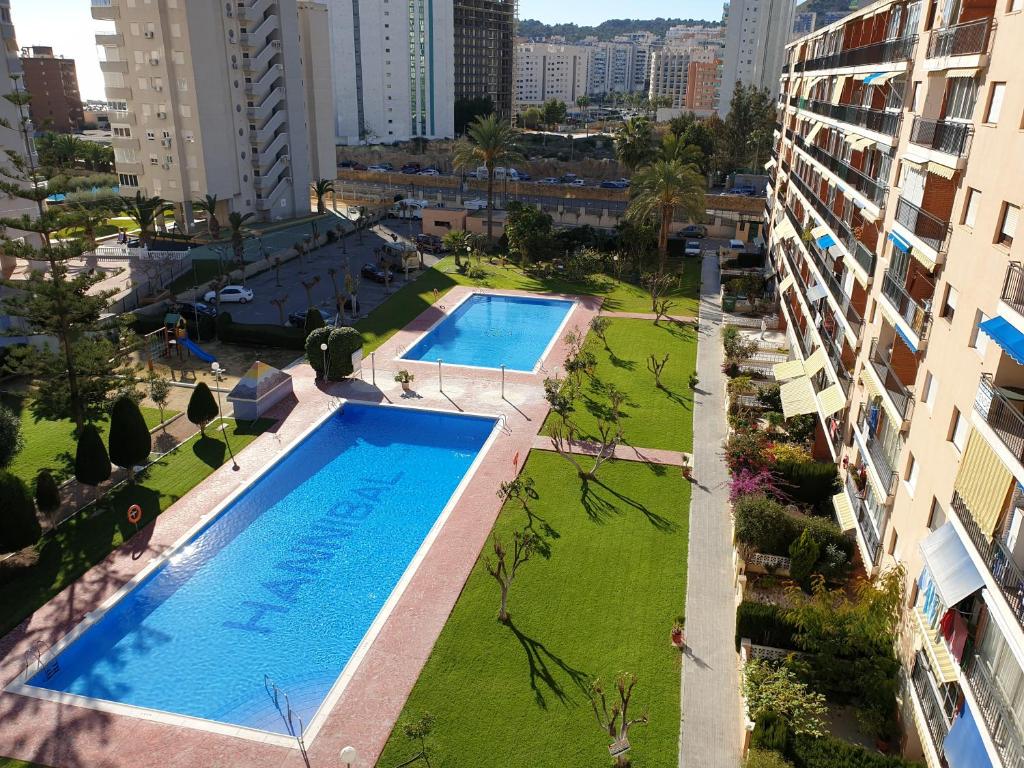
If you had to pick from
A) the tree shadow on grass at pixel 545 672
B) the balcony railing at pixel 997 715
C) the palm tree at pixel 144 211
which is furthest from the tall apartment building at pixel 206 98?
the balcony railing at pixel 997 715

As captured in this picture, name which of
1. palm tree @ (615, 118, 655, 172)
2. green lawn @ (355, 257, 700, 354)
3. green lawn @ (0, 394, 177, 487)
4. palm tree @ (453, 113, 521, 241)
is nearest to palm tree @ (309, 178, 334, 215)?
palm tree @ (453, 113, 521, 241)

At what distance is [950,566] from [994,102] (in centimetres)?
864

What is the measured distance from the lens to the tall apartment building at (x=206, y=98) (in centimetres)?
5531

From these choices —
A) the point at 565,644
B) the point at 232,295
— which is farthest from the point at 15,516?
the point at 232,295

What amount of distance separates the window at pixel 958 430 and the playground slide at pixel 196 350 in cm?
3145

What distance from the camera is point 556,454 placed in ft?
88.4

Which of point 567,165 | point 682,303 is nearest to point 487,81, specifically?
point 567,165

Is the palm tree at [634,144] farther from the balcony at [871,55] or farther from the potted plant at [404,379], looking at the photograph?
the potted plant at [404,379]

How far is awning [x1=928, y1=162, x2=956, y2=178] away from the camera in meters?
15.1

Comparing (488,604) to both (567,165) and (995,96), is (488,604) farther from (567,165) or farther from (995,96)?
(567,165)

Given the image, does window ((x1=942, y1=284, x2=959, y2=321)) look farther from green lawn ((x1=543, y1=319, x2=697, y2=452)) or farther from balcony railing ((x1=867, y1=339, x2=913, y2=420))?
green lawn ((x1=543, y1=319, x2=697, y2=452))

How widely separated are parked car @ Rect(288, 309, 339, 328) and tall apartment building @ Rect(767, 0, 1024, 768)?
25155 mm

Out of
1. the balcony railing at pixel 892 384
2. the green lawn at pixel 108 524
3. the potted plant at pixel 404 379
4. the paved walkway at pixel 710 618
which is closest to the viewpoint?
the paved walkway at pixel 710 618

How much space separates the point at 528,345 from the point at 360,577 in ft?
68.4
